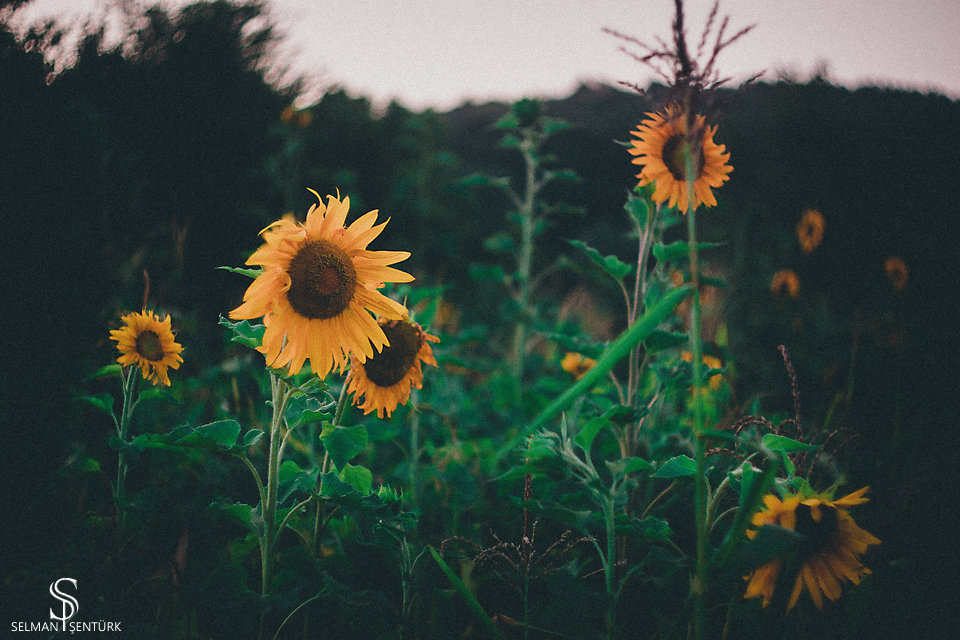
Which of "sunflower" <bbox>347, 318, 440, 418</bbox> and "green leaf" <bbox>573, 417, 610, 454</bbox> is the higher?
"sunflower" <bbox>347, 318, 440, 418</bbox>

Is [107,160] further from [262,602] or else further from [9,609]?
[262,602]

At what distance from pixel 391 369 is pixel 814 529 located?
3.52 ft

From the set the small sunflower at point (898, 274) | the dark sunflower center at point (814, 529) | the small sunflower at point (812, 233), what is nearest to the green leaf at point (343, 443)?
the dark sunflower center at point (814, 529)

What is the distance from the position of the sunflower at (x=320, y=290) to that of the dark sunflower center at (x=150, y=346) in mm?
618

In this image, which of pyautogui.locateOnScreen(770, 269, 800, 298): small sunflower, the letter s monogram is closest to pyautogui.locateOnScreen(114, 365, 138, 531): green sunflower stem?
the letter s monogram

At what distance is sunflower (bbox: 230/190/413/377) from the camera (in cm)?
100

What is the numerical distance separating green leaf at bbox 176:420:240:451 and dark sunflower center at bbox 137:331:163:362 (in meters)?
0.50

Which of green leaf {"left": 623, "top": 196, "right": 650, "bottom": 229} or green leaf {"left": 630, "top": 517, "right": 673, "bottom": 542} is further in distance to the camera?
green leaf {"left": 623, "top": 196, "right": 650, "bottom": 229}

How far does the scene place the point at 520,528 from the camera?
1.77 m

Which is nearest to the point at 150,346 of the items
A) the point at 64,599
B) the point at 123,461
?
the point at 123,461

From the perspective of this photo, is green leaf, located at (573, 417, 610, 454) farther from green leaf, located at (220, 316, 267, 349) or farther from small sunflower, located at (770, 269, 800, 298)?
small sunflower, located at (770, 269, 800, 298)

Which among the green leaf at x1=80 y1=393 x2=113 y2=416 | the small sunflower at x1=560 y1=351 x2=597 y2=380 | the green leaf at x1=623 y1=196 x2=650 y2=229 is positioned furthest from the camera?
the small sunflower at x1=560 y1=351 x2=597 y2=380

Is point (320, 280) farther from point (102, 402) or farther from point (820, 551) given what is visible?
point (820, 551)


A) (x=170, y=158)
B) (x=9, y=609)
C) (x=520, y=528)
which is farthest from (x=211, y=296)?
(x=520, y=528)
